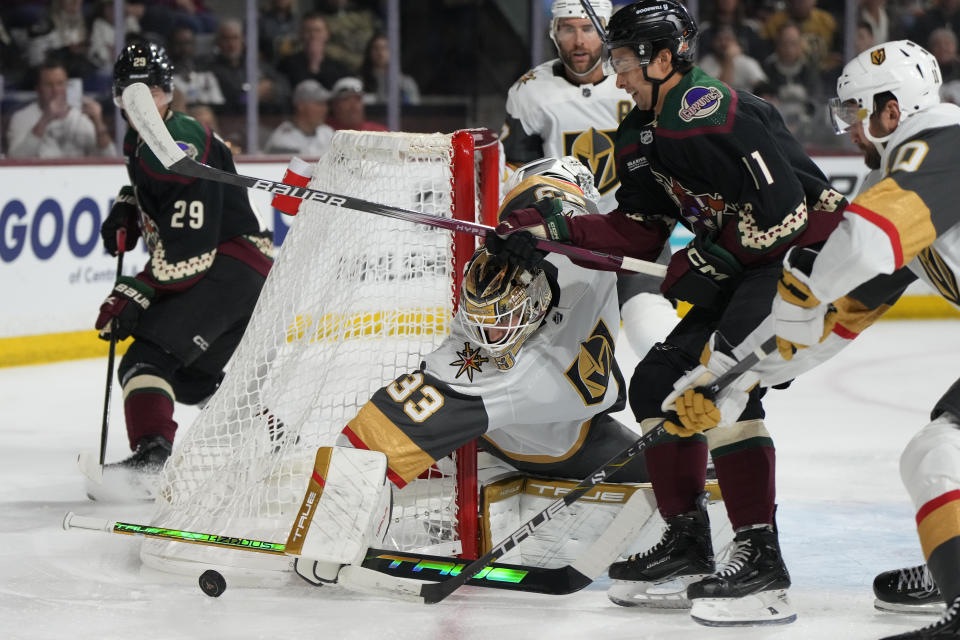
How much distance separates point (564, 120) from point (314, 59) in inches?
109

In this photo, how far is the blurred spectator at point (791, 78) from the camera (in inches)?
280

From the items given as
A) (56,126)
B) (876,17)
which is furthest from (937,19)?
(56,126)

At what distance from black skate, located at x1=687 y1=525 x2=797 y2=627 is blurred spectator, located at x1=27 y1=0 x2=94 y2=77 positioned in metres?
4.22

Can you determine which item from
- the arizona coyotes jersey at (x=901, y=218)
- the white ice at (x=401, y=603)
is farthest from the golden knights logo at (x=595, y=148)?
the arizona coyotes jersey at (x=901, y=218)

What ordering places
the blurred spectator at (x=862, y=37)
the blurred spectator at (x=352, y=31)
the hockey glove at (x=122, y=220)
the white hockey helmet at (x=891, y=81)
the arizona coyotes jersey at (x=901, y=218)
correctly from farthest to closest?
the blurred spectator at (x=862, y=37), the blurred spectator at (x=352, y=31), the hockey glove at (x=122, y=220), the white hockey helmet at (x=891, y=81), the arizona coyotes jersey at (x=901, y=218)

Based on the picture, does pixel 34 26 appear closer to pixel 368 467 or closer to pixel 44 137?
pixel 44 137

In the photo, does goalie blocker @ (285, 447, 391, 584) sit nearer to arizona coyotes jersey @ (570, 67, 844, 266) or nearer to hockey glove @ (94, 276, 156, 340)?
arizona coyotes jersey @ (570, 67, 844, 266)

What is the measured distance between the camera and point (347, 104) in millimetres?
6684

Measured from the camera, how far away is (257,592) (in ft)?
8.66

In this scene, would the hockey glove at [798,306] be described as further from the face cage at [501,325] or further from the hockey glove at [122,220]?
the hockey glove at [122,220]

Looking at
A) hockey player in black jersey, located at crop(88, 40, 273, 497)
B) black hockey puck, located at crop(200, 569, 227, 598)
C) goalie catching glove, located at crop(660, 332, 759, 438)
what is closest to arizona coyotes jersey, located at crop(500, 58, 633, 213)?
hockey player in black jersey, located at crop(88, 40, 273, 497)

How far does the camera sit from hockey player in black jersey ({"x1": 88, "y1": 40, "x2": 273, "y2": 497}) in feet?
11.2

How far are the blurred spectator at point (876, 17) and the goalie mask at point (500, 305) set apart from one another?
16.6 ft

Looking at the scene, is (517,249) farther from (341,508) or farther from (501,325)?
(341,508)
